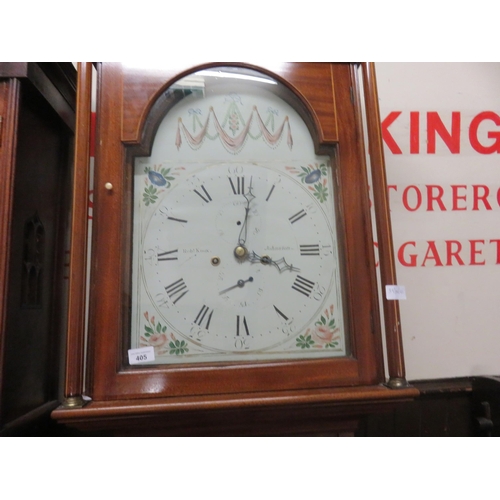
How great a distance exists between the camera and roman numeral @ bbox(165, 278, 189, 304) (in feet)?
2.39

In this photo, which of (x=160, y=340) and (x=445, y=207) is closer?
(x=160, y=340)

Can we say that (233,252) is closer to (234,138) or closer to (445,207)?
(234,138)

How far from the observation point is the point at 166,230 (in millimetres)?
742

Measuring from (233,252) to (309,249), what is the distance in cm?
15

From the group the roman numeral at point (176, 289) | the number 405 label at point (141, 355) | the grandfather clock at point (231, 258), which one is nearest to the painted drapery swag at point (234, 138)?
the grandfather clock at point (231, 258)

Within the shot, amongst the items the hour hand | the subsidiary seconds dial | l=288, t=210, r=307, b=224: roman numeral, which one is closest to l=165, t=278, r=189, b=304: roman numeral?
the subsidiary seconds dial

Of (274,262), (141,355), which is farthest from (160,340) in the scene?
(274,262)

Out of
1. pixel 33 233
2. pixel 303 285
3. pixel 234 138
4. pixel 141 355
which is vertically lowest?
pixel 141 355

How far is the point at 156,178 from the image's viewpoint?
760 millimetres

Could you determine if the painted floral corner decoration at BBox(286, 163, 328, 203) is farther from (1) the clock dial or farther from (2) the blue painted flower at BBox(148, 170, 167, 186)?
(2) the blue painted flower at BBox(148, 170, 167, 186)

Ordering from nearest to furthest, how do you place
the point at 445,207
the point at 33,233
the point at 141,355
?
the point at 141,355 < the point at 33,233 < the point at 445,207

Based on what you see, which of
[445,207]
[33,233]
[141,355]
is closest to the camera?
[141,355]

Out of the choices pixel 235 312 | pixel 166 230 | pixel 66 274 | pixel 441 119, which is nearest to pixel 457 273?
pixel 441 119

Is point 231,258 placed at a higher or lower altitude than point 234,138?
lower
